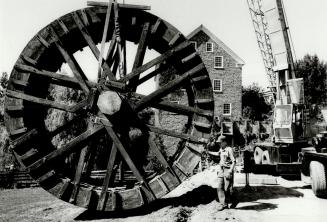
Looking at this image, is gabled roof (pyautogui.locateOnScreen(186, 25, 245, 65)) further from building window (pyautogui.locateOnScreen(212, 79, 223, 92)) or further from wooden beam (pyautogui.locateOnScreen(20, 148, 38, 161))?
wooden beam (pyautogui.locateOnScreen(20, 148, 38, 161))

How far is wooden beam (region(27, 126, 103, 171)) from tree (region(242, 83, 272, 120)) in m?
35.2

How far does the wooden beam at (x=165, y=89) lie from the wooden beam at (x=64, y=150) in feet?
3.21

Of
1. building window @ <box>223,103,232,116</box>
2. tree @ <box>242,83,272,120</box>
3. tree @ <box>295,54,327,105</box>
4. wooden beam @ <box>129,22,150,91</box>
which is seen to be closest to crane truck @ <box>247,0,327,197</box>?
wooden beam @ <box>129,22,150,91</box>

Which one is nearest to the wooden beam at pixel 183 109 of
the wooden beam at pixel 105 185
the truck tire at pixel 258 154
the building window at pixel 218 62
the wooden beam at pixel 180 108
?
the wooden beam at pixel 180 108

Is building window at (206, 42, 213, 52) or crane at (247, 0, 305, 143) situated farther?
building window at (206, 42, 213, 52)

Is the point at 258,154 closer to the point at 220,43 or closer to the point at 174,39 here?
the point at 174,39

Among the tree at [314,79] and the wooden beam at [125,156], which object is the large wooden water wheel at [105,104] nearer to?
the wooden beam at [125,156]

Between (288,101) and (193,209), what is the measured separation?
6.37 metres

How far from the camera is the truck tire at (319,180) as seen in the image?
7.85 metres

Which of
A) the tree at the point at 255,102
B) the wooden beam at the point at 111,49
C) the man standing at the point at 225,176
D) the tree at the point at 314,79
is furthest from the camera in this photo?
the tree at the point at 314,79

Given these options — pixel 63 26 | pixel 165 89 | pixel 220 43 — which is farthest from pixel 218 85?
pixel 63 26

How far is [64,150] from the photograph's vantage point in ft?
22.7

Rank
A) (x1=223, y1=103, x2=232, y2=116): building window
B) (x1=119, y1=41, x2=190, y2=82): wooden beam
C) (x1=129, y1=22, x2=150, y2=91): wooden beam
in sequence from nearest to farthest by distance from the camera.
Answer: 1. (x1=119, y1=41, x2=190, y2=82): wooden beam
2. (x1=129, y1=22, x2=150, y2=91): wooden beam
3. (x1=223, y1=103, x2=232, y2=116): building window

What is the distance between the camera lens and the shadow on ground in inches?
274
